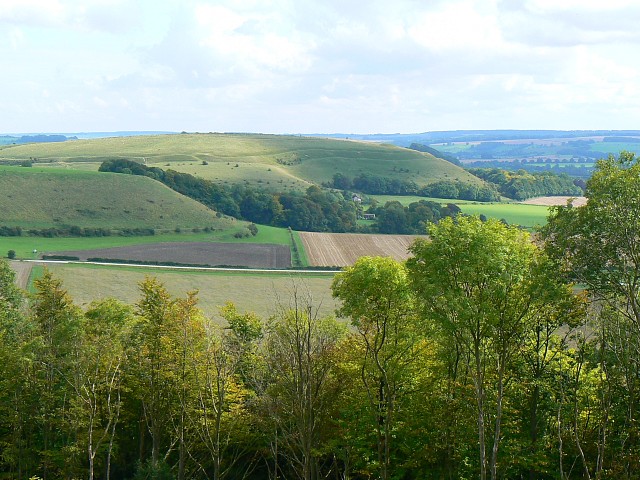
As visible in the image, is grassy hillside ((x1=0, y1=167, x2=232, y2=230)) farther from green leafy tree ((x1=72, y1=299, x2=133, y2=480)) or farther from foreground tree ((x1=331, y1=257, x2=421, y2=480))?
foreground tree ((x1=331, y1=257, x2=421, y2=480))

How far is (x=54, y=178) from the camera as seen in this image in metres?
159

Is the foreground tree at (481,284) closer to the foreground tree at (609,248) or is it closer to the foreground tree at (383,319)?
the foreground tree at (609,248)

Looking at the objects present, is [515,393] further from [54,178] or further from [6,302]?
[54,178]

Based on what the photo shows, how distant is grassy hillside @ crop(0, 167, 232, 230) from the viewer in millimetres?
137250

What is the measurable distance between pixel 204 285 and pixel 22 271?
26917mm

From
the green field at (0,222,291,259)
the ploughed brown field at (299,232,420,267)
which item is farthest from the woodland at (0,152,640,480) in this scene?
the green field at (0,222,291,259)

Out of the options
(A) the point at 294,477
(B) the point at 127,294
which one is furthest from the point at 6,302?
(B) the point at 127,294

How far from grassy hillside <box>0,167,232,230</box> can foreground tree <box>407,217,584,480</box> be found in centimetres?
11792

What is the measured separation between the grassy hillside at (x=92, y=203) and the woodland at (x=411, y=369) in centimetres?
9617

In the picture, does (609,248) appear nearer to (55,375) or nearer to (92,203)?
(55,375)

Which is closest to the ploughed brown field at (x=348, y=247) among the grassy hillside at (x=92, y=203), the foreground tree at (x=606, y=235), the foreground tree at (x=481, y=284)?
the grassy hillside at (x=92, y=203)

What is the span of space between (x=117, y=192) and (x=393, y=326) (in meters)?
135

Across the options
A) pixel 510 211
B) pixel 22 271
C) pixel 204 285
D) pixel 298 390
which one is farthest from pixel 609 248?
pixel 510 211

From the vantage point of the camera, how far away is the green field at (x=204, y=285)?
267ft
